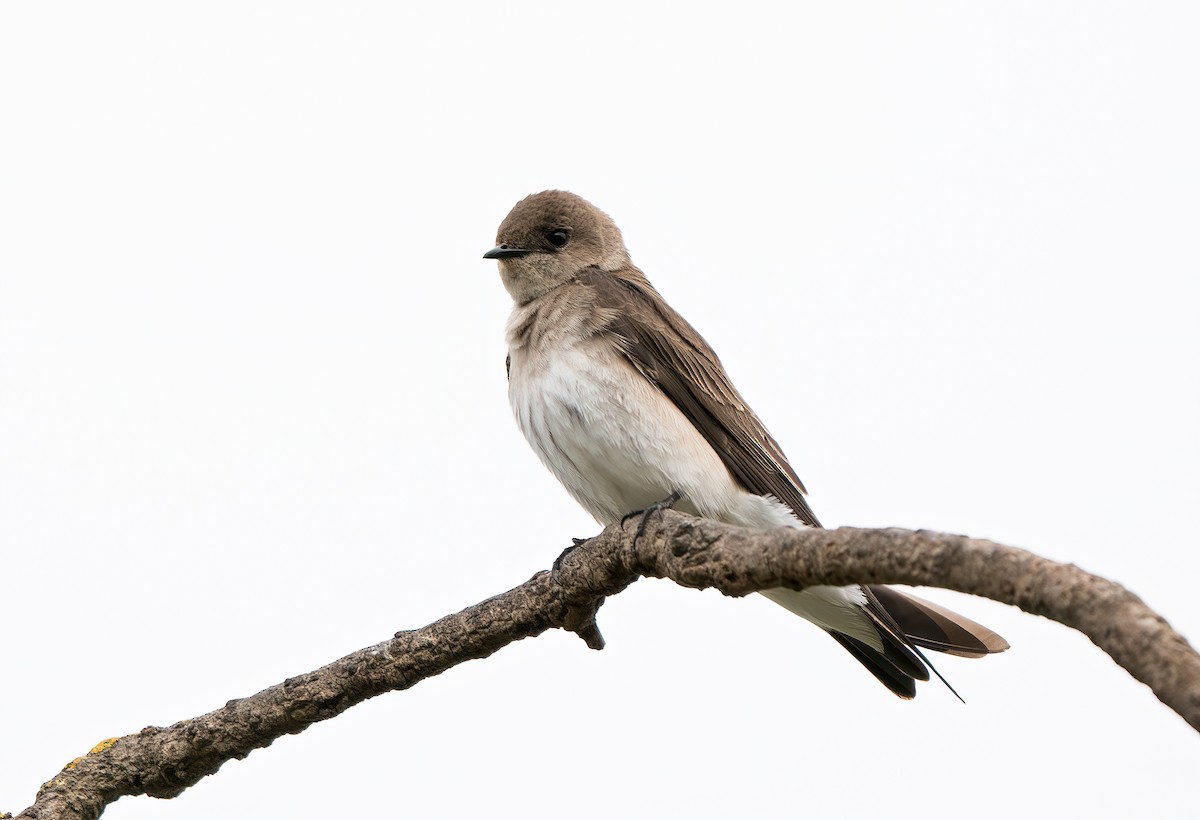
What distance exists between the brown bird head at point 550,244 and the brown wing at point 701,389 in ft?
1.54

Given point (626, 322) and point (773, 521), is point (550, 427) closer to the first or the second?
point (626, 322)

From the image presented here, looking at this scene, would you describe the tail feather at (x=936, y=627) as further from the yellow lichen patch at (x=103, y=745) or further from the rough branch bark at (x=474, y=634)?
the yellow lichen patch at (x=103, y=745)

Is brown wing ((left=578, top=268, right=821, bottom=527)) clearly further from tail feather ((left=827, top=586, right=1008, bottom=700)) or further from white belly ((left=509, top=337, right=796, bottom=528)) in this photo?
tail feather ((left=827, top=586, right=1008, bottom=700))

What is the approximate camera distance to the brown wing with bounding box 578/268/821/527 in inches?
273

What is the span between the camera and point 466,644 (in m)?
5.16

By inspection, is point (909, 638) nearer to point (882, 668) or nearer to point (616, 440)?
point (882, 668)

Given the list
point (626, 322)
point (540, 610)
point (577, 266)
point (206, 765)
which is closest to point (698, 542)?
point (540, 610)

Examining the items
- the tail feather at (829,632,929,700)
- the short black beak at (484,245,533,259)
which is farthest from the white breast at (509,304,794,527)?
the short black beak at (484,245,533,259)

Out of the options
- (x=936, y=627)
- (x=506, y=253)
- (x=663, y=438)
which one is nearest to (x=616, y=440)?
(x=663, y=438)

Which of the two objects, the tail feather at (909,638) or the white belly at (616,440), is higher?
the white belly at (616,440)

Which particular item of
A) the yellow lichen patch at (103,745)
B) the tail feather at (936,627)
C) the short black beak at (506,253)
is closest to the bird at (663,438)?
the tail feather at (936,627)

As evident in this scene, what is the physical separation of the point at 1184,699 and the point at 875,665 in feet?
13.5

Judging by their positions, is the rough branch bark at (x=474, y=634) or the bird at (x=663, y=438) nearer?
Answer: the rough branch bark at (x=474, y=634)

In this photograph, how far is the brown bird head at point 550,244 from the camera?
7.89 meters
